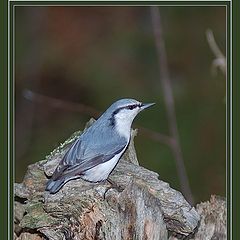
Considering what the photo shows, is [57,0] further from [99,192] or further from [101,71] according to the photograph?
[101,71]

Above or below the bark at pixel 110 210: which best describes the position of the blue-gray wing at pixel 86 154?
above

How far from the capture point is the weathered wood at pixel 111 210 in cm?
322

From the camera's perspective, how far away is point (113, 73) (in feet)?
21.9

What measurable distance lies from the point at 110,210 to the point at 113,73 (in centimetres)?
350

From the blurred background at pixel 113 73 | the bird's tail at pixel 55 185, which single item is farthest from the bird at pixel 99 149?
the blurred background at pixel 113 73

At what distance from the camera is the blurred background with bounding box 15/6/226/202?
599 cm

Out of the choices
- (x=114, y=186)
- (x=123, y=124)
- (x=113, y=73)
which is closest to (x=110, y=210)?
(x=114, y=186)

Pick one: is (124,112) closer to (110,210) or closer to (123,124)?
(123,124)

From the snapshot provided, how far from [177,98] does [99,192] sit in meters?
2.99

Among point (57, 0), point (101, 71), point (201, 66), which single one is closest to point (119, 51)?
point (101, 71)

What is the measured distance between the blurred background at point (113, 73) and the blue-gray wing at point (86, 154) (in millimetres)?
2053

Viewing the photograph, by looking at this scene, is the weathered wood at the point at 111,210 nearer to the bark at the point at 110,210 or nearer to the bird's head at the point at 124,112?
the bark at the point at 110,210

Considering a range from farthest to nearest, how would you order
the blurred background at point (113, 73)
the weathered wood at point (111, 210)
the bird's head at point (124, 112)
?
the blurred background at point (113, 73)
the bird's head at point (124, 112)
the weathered wood at point (111, 210)

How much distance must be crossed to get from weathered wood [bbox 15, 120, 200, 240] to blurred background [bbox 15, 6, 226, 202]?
2.20 metres
